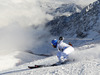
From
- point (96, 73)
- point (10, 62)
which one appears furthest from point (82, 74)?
point (10, 62)

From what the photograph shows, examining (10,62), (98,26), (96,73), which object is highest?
(98,26)

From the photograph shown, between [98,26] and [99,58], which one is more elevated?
[98,26]

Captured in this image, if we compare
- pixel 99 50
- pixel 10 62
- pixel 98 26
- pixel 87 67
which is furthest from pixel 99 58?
pixel 98 26

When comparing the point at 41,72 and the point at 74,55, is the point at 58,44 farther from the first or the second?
the point at 41,72

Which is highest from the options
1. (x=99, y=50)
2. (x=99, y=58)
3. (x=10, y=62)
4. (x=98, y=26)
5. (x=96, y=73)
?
(x=98, y=26)

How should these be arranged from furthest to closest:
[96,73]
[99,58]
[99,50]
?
[99,50], [99,58], [96,73]

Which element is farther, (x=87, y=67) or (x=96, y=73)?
(x=87, y=67)

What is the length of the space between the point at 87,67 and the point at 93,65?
1.84ft

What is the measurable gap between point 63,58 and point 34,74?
3.07 m

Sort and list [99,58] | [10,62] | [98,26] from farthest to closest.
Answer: [98,26], [10,62], [99,58]

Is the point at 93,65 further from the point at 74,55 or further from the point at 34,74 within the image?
the point at 34,74

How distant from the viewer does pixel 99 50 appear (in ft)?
46.3

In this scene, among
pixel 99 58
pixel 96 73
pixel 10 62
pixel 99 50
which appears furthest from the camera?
pixel 10 62

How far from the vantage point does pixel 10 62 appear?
511 feet
